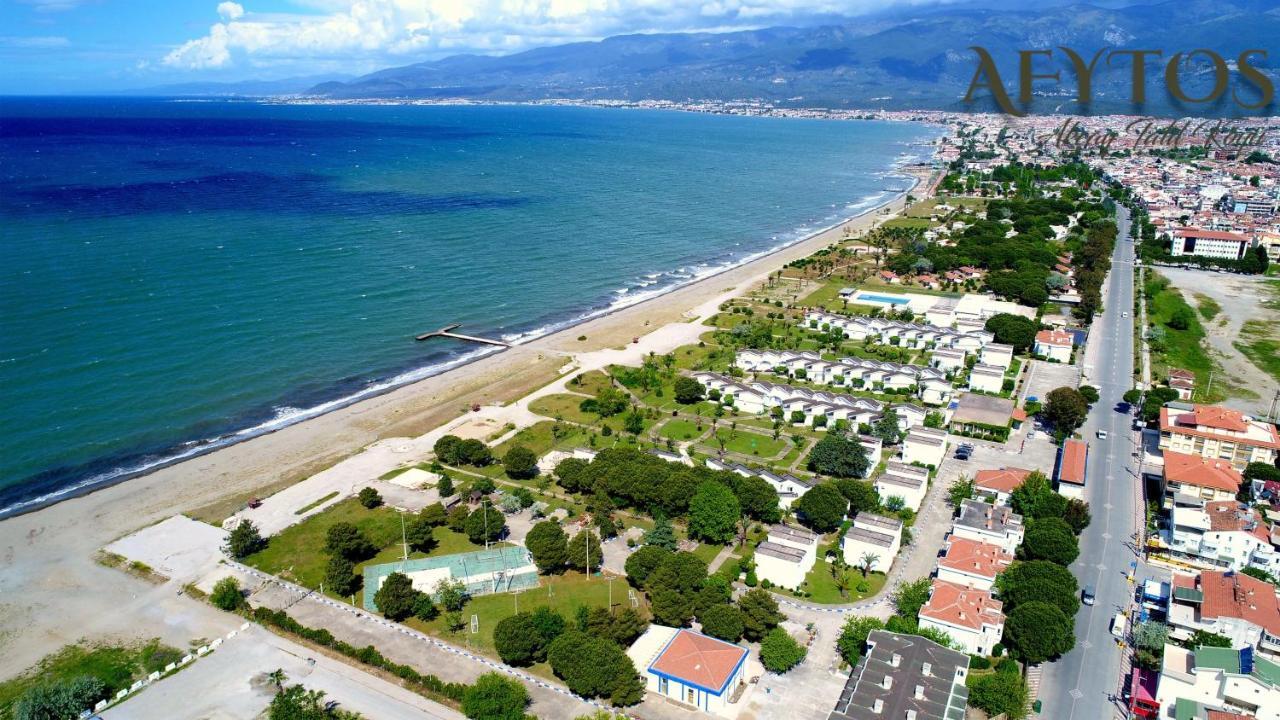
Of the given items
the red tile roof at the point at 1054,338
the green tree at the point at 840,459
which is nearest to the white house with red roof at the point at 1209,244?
the red tile roof at the point at 1054,338

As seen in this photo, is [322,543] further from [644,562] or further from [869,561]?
[869,561]

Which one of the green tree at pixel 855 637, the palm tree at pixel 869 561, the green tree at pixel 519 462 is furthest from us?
the green tree at pixel 519 462

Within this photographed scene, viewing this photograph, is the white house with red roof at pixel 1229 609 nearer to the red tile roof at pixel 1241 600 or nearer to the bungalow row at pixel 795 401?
the red tile roof at pixel 1241 600

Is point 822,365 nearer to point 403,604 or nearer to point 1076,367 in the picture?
point 1076,367

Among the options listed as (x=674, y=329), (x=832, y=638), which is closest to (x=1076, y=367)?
(x=674, y=329)

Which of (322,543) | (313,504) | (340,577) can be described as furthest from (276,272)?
(340,577)

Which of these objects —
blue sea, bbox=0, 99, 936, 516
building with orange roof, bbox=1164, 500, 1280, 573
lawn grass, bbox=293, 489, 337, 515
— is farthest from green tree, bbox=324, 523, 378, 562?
building with orange roof, bbox=1164, 500, 1280, 573
